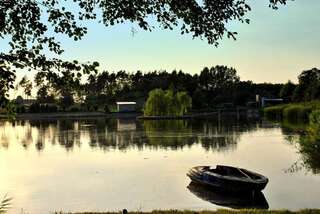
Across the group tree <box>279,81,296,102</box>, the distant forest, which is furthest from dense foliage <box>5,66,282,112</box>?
tree <box>279,81,296,102</box>

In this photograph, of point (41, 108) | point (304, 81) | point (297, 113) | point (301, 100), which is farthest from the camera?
point (41, 108)

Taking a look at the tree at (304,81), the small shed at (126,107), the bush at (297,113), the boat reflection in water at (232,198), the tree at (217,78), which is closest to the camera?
the boat reflection in water at (232,198)

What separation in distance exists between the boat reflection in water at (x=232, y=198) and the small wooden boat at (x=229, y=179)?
8.0 inches

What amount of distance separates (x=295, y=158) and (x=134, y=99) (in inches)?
4021

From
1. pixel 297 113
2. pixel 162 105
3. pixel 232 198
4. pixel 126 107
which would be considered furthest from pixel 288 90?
pixel 232 198

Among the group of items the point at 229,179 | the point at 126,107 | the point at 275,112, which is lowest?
the point at 229,179

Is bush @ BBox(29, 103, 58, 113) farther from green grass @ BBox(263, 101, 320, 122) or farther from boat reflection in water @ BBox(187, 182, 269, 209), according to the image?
boat reflection in water @ BBox(187, 182, 269, 209)

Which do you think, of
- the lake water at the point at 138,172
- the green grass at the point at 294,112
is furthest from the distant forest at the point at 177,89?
the lake water at the point at 138,172

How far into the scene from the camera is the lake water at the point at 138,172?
17.9 m

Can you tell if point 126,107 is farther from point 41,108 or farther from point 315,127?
point 315,127

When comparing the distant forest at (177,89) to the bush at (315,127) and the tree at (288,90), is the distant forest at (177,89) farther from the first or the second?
the bush at (315,127)

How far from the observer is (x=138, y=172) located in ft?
84.4

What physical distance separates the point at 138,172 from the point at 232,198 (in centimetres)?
773

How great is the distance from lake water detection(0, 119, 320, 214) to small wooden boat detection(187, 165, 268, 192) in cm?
47
